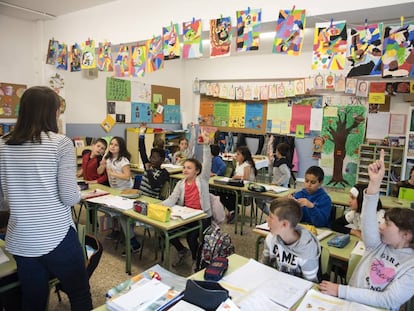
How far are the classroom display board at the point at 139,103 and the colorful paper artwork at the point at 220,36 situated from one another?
433 centimetres

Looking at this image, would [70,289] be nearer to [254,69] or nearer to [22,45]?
[22,45]

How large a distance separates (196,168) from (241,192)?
3.93ft

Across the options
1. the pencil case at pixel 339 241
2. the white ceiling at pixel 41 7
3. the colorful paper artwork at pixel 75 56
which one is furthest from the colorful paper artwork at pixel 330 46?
the colorful paper artwork at pixel 75 56

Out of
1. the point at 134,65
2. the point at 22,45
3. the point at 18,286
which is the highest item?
the point at 22,45

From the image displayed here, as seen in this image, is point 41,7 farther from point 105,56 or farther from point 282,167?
point 282,167

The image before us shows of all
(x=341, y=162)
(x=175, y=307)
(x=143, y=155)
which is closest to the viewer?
(x=175, y=307)

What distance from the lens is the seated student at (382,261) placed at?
4.70 feet

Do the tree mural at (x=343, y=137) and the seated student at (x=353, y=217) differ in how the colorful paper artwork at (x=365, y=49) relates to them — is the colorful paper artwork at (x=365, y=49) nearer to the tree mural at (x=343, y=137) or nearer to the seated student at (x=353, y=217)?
the seated student at (x=353, y=217)

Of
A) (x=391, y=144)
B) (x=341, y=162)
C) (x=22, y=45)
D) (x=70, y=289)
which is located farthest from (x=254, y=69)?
(x=70, y=289)

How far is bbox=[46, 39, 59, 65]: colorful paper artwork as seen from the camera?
5.33m

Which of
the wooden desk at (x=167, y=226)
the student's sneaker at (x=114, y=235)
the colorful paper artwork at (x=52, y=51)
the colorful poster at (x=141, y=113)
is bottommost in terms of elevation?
the student's sneaker at (x=114, y=235)

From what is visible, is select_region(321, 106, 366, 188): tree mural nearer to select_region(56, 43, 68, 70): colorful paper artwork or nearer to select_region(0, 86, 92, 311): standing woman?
select_region(56, 43, 68, 70): colorful paper artwork

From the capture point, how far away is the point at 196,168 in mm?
3240

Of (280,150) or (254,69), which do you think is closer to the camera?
(280,150)
